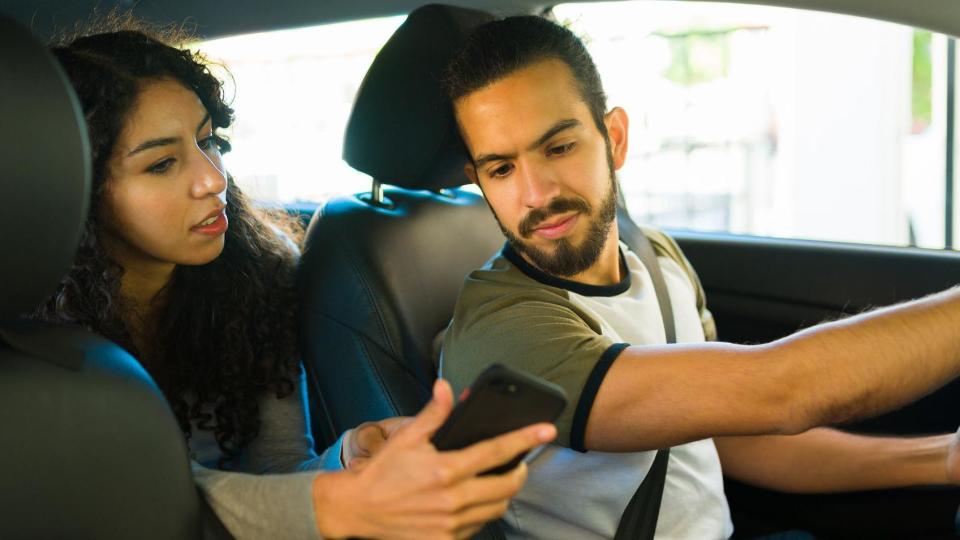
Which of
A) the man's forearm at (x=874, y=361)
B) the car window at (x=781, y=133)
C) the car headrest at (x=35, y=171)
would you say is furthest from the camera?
the car window at (x=781, y=133)

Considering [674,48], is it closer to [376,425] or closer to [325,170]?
[325,170]

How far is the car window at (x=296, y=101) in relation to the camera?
214 cm

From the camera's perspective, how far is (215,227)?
1669 mm

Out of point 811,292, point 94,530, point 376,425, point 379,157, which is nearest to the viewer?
point 94,530

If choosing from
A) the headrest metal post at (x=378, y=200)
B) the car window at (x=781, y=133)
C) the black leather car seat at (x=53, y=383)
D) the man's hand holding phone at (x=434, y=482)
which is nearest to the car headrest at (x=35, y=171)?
the black leather car seat at (x=53, y=383)

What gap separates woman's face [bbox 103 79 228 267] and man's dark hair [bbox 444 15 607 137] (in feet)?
1.37

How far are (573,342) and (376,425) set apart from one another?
1.13 feet

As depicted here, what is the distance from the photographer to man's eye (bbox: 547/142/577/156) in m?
1.59

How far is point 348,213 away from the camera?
1861 millimetres

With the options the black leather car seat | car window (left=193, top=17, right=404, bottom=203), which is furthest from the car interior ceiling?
the black leather car seat

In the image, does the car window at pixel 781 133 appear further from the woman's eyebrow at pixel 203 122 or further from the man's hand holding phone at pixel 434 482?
the man's hand holding phone at pixel 434 482

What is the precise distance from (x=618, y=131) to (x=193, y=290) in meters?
0.78

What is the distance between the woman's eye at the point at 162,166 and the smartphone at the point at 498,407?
815mm

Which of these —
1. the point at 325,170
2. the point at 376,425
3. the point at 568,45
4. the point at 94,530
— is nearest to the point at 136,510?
the point at 94,530
